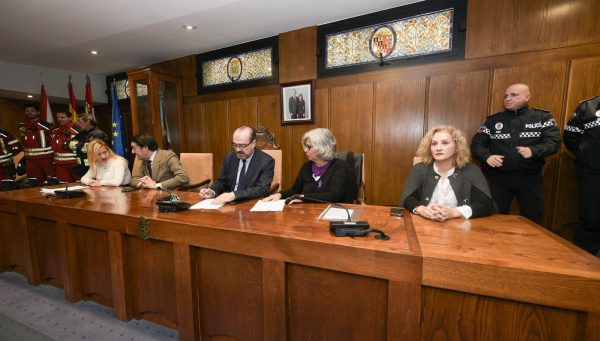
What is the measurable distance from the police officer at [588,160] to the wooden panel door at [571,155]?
9.5 inches

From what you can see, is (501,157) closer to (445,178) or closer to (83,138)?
(445,178)

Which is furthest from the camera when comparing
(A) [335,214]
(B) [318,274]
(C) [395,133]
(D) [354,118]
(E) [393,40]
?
(D) [354,118]

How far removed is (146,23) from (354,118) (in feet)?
9.92

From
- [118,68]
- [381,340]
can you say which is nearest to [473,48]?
[381,340]

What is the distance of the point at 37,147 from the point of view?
431 centimetres

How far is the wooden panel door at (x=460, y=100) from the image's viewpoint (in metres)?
2.84

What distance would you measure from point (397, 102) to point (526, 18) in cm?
142

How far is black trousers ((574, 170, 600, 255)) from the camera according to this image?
2219 millimetres

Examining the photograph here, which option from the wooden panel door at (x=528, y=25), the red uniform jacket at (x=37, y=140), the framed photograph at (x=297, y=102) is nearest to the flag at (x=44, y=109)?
the red uniform jacket at (x=37, y=140)

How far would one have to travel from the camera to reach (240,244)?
43.4 inches

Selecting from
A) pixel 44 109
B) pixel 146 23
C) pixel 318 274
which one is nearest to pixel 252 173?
pixel 318 274

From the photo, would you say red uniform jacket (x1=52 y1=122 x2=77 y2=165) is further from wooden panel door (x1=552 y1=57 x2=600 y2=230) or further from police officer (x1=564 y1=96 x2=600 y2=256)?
wooden panel door (x1=552 y1=57 x2=600 y2=230)

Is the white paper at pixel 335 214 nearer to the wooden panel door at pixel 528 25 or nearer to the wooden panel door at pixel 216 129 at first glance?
the wooden panel door at pixel 528 25

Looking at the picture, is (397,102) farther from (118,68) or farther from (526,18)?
(118,68)
